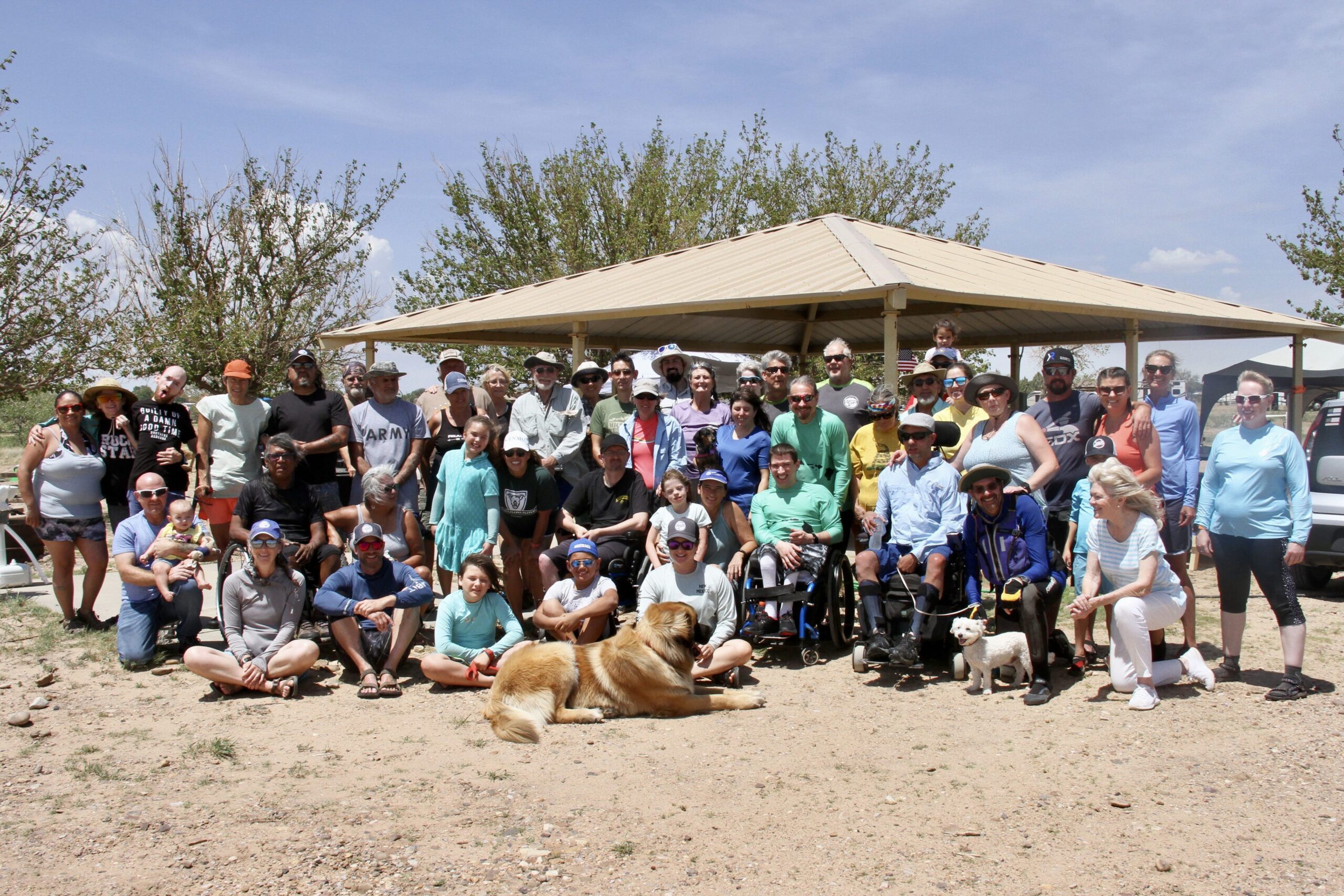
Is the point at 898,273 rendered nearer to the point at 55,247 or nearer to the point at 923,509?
the point at 923,509

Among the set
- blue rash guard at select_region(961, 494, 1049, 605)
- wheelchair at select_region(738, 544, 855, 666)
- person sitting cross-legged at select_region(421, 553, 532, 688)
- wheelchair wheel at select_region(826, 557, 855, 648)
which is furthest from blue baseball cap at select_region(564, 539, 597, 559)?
blue rash guard at select_region(961, 494, 1049, 605)

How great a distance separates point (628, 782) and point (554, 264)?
16.1 m

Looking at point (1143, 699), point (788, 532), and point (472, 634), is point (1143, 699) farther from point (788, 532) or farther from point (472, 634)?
point (472, 634)

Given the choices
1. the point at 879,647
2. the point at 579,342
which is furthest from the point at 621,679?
the point at 579,342

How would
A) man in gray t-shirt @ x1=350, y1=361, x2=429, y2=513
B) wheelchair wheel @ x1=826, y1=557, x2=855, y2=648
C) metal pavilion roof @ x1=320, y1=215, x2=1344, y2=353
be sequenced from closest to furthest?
1. wheelchair wheel @ x1=826, y1=557, x2=855, y2=648
2. man in gray t-shirt @ x1=350, y1=361, x2=429, y2=513
3. metal pavilion roof @ x1=320, y1=215, x2=1344, y2=353

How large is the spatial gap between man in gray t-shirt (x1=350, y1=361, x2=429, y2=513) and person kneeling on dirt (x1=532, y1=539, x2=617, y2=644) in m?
1.50

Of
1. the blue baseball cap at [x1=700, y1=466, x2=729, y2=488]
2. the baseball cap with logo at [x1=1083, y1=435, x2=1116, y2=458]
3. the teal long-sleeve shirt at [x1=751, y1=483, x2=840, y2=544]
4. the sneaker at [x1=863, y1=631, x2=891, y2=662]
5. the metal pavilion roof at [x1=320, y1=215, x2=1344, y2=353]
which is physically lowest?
the sneaker at [x1=863, y1=631, x2=891, y2=662]

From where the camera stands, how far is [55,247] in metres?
14.5

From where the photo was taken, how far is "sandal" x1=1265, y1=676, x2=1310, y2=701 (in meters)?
4.86

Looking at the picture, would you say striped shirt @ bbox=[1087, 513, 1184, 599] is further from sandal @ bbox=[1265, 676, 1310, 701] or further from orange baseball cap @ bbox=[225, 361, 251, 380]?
orange baseball cap @ bbox=[225, 361, 251, 380]

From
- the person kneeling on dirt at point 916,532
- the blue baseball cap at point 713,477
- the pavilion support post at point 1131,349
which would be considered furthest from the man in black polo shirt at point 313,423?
the pavilion support post at point 1131,349

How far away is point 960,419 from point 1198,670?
7.00ft

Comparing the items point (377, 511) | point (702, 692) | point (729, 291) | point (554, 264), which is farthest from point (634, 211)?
point (702, 692)

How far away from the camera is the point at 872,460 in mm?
6211
